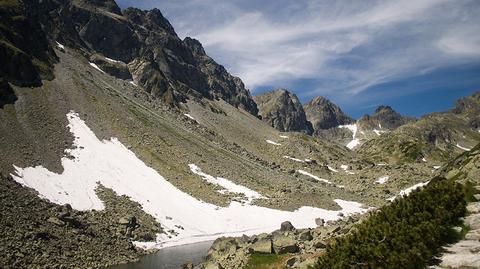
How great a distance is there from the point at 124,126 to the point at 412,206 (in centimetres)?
8235

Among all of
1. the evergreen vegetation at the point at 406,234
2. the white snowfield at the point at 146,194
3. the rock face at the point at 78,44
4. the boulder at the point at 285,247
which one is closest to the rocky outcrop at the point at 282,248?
the boulder at the point at 285,247

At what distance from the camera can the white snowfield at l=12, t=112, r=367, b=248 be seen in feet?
196

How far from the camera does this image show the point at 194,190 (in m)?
79.7

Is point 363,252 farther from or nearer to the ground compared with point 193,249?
farther from the ground

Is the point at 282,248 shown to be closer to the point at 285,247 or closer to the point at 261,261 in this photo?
the point at 285,247

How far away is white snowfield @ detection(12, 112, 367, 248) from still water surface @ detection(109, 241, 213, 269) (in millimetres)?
3167

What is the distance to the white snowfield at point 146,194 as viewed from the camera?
59.7 meters

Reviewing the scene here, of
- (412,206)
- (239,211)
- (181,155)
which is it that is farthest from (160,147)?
(412,206)

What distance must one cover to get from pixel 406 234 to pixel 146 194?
187 ft

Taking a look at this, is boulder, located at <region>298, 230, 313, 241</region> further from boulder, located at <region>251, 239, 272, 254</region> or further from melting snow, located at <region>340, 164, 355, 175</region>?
melting snow, located at <region>340, 164, 355, 175</region>

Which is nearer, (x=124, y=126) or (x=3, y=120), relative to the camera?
(x=3, y=120)

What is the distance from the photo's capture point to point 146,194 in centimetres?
7044

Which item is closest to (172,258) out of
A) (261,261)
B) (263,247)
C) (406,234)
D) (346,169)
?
(263,247)

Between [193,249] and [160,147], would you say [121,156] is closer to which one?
[160,147]
